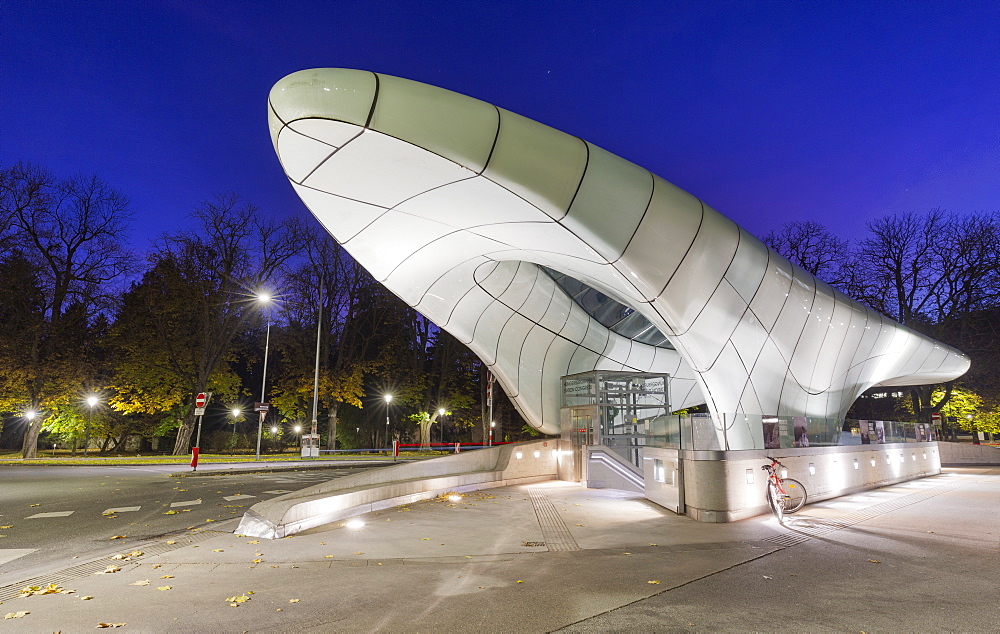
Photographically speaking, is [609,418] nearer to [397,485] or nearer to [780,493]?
[397,485]

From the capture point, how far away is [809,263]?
142ft

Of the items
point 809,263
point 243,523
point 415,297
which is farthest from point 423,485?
point 809,263

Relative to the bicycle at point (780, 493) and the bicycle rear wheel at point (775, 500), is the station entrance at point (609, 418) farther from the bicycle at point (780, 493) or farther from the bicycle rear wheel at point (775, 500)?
the bicycle rear wheel at point (775, 500)

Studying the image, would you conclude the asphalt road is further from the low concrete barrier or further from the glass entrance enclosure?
the glass entrance enclosure

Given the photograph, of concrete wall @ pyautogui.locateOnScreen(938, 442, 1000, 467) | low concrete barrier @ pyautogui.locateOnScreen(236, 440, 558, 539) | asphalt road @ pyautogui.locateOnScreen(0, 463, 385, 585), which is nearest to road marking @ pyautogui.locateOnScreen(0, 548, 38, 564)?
asphalt road @ pyautogui.locateOnScreen(0, 463, 385, 585)

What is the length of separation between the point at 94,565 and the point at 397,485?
6.06 meters

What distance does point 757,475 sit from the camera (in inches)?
415

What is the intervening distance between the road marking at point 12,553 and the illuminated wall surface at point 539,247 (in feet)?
23.0

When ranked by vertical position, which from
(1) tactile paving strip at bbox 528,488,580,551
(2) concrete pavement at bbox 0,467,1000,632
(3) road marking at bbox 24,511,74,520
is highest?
(3) road marking at bbox 24,511,74,520

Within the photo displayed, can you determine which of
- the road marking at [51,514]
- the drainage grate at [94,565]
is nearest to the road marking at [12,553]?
the drainage grate at [94,565]

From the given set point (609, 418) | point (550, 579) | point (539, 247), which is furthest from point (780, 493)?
point (609, 418)

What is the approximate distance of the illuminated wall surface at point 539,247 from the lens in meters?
9.55

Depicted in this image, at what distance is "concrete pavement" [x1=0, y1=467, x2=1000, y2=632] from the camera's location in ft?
15.0

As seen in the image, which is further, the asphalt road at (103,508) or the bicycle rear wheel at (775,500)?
the bicycle rear wheel at (775,500)
